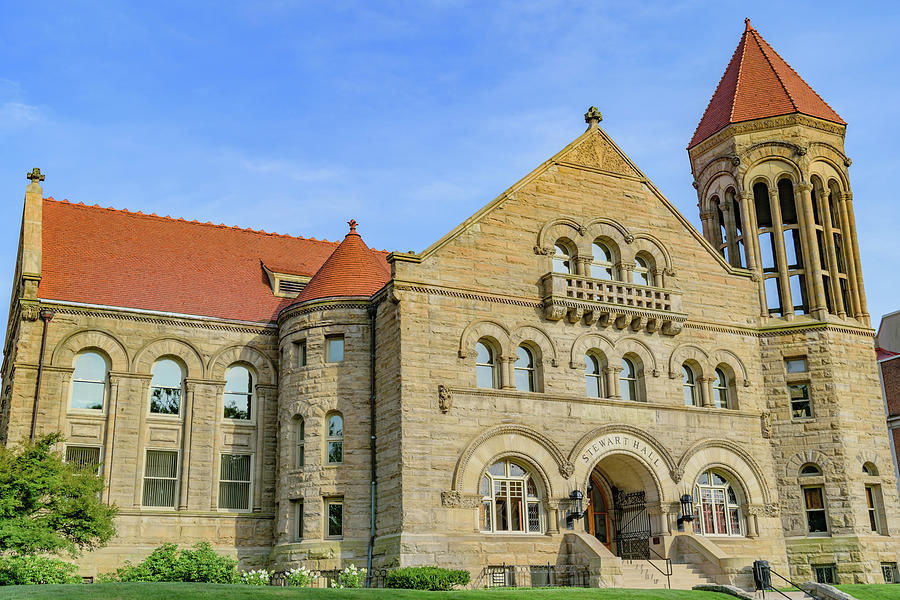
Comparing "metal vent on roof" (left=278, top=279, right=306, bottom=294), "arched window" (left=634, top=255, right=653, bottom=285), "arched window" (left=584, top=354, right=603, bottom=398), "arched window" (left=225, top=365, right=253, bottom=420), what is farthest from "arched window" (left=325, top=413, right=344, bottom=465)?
"arched window" (left=634, top=255, right=653, bottom=285)

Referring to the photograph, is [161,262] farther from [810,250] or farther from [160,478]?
[810,250]

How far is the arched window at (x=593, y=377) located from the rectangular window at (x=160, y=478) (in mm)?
13687

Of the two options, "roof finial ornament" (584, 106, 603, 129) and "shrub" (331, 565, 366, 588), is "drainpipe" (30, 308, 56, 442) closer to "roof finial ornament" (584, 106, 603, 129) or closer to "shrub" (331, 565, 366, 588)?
"shrub" (331, 565, 366, 588)

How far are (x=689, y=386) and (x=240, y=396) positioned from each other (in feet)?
50.8

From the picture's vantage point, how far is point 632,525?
31312 millimetres

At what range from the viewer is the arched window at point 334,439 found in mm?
29703

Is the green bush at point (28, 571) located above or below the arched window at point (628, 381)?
below

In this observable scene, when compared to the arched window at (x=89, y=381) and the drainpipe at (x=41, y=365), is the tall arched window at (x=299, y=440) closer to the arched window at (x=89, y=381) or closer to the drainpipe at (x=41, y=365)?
the arched window at (x=89, y=381)

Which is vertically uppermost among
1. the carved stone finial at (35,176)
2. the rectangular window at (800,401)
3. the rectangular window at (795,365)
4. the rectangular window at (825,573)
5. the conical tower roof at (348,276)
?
the carved stone finial at (35,176)

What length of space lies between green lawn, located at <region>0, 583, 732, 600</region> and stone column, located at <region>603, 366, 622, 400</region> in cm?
894

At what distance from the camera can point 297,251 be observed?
3903cm

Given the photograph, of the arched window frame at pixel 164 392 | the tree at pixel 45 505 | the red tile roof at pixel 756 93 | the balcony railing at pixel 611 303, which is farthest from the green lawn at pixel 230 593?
the red tile roof at pixel 756 93

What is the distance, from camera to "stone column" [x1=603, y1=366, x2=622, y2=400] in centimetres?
3103

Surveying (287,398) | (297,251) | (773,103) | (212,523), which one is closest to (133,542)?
(212,523)
